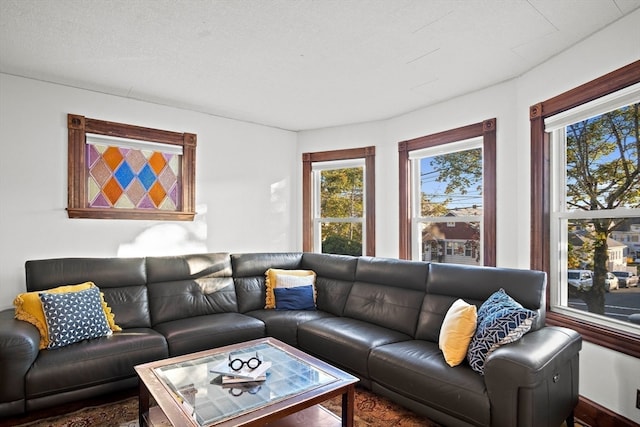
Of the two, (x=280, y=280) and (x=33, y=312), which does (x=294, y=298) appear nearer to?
(x=280, y=280)

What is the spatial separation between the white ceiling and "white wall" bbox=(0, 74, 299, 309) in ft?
0.72

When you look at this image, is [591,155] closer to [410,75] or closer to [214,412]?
[410,75]

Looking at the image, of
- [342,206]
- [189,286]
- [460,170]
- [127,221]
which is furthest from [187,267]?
[460,170]

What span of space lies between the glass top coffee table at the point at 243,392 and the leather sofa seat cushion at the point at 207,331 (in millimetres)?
539

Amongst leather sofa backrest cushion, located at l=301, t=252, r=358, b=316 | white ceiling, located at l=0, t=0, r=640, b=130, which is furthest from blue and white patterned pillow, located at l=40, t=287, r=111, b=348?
leather sofa backrest cushion, located at l=301, t=252, r=358, b=316

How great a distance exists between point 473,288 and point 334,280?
1.48 m

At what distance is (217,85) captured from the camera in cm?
326

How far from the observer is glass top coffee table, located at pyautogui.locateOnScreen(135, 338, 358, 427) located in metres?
1.72

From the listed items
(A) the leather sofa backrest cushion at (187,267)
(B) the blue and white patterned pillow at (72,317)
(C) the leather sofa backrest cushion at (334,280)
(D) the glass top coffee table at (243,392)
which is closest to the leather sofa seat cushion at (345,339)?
(C) the leather sofa backrest cushion at (334,280)

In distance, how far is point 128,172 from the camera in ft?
11.7

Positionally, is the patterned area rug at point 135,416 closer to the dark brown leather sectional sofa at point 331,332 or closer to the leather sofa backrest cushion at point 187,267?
the dark brown leather sectional sofa at point 331,332

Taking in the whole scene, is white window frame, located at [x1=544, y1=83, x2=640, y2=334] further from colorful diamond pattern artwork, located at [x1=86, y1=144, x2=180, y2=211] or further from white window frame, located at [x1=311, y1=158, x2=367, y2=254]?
colorful diamond pattern artwork, located at [x1=86, y1=144, x2=180, y2=211]

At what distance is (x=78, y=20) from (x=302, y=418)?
267 centimetres

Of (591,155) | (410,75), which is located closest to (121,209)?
(410,75)
